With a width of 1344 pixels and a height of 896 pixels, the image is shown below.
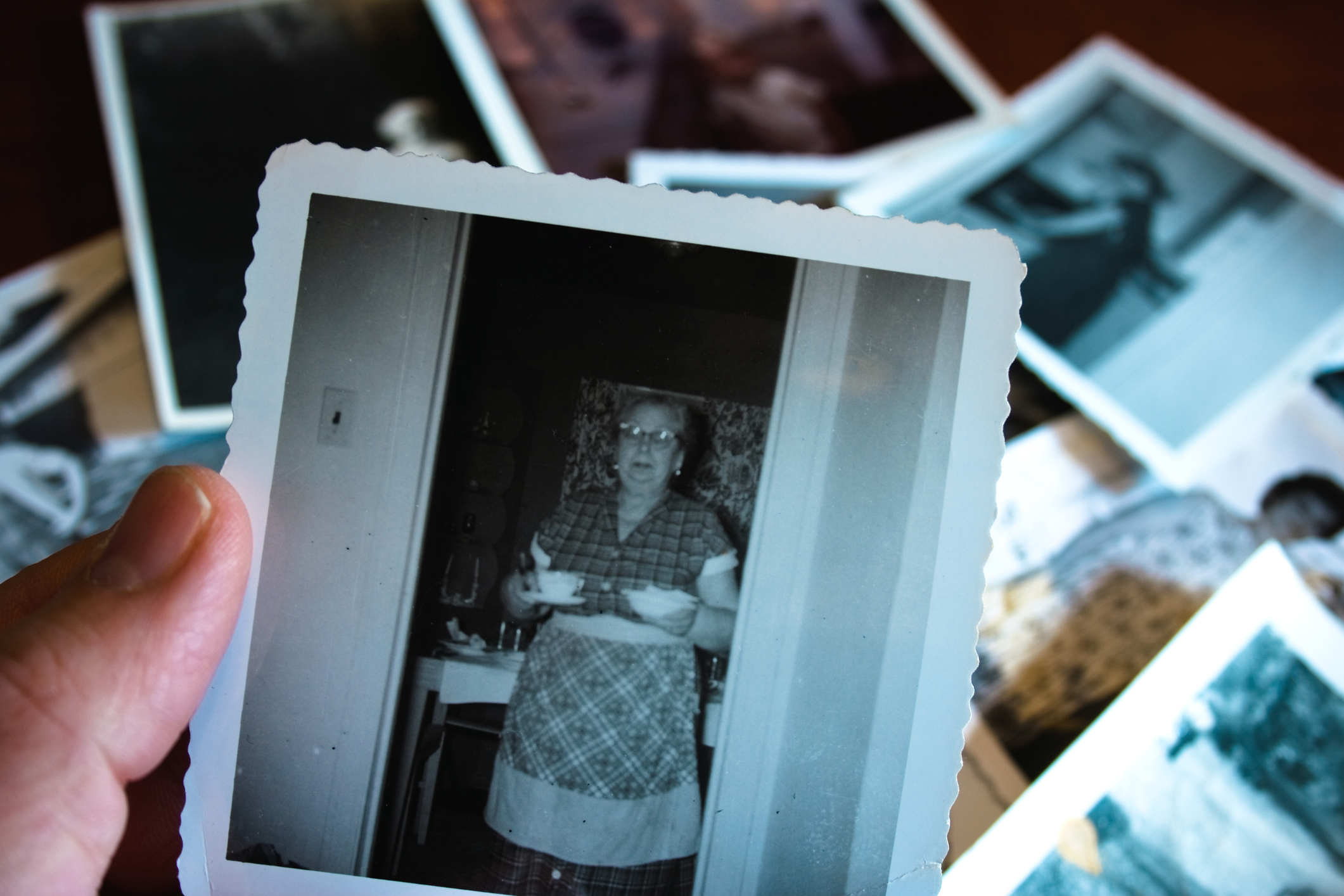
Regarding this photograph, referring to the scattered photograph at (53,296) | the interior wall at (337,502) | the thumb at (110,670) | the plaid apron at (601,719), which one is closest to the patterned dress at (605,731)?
the plaid apron at (601,719)

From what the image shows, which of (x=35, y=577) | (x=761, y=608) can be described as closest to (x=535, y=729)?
(x=761, y=608)

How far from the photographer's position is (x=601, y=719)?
1.94 feet

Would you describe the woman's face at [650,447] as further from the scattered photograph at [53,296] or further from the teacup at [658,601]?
the scattered photograph at [53,296]

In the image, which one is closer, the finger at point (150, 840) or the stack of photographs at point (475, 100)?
the finger at point (150, 840)

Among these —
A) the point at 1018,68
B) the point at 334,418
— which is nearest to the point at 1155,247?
the point at 1018,68

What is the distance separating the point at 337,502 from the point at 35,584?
29cm

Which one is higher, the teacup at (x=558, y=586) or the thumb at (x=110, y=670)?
the teacup at (x=558, y=586)

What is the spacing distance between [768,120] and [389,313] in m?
0.59

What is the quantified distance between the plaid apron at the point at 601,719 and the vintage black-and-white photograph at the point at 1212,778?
329mm

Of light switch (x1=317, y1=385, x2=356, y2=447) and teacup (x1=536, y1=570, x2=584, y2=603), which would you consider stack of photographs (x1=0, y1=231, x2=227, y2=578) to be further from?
teacup (x1=536, y1=570, x2=584, y2=603)

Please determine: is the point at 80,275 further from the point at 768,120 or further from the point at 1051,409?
the point at 1051,409

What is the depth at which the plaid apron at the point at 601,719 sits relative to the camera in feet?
1.92

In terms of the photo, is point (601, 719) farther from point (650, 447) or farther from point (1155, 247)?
point (1155, 247)

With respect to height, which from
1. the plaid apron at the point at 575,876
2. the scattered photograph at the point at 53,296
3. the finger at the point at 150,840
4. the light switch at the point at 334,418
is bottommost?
the finger at the point at 150,840
